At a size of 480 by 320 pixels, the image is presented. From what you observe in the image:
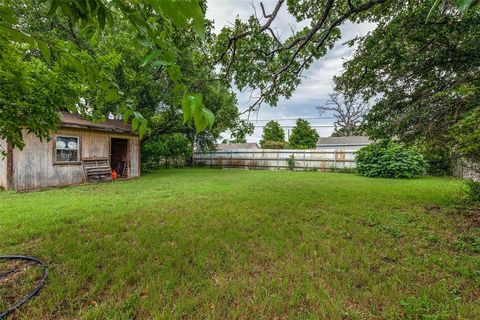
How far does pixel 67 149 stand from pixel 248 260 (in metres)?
8.16

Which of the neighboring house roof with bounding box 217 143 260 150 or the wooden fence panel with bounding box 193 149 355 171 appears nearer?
the wooden fence panel with bounding box 193 149 355 171

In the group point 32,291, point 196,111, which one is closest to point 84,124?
point 32,291

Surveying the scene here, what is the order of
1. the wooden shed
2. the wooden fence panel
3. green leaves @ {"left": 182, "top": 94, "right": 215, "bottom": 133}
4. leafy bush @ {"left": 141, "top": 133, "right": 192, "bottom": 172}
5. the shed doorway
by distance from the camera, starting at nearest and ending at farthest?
green leaves @ {"left": 182, "top": 94, "right": 215, "bottom": 133}, the wooden shed, the shed doorway, leafy bush @ {"left": 141, "top": 133, "right": 192, "bottom": 172}, the wooden fence panel

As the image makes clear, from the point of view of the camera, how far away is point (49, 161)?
737 centimetres

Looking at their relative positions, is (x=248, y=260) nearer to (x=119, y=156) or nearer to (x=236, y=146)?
(x=119, y=156)

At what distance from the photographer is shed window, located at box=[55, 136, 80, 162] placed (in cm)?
762

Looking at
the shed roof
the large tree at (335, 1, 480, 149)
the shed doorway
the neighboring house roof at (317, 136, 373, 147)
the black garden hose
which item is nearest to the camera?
the black garden hose

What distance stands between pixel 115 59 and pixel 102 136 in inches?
294

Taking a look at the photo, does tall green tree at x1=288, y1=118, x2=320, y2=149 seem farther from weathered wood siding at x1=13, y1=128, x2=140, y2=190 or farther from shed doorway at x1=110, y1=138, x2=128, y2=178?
weathered wood siding at x1=13, y1=128, x2=140, y2=190

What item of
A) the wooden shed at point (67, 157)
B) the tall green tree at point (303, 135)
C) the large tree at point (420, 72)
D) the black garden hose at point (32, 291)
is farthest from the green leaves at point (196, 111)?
the tall green tree at point (303, 135)

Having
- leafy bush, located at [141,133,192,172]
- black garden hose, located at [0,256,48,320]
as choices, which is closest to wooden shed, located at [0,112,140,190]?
leafy bush, located at [141,133,192,172]

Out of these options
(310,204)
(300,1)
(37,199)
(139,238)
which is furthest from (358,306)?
(37,199)

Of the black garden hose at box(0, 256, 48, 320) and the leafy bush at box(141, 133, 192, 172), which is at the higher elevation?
the leafy bush at box(141, 133, 192, 172)

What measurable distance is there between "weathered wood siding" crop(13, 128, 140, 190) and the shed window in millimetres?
142
